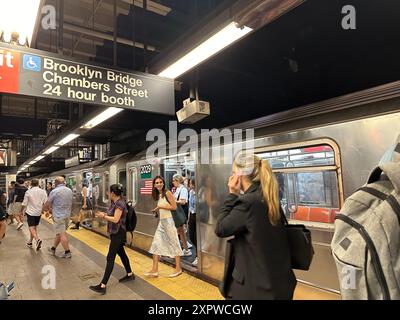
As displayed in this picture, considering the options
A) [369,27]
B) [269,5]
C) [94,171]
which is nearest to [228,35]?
[269,5]

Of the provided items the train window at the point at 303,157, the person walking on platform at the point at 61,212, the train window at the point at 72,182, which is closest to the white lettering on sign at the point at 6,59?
the train window at the point at 303,157

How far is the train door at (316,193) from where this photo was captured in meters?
2.85

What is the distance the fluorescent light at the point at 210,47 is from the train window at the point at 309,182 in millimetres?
1311

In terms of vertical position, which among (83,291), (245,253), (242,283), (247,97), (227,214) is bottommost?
(83,291)

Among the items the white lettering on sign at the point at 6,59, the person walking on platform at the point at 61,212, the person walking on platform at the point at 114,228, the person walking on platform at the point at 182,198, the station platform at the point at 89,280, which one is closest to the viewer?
the white lettering on sign at the point at 6,59

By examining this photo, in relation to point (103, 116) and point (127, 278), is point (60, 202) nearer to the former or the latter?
point (103, 116)

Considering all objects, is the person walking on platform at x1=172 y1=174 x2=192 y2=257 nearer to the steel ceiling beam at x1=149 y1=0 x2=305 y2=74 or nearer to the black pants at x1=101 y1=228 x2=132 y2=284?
the black pants at x1=101 y1=228 x2=132 y2=284

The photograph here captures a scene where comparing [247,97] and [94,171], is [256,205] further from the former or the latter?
[94,171]

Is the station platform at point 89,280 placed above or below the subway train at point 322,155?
below

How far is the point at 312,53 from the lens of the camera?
15.9 ft

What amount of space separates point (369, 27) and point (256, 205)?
3.66 meters

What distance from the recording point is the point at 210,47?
2795mm

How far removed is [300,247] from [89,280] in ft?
12.8

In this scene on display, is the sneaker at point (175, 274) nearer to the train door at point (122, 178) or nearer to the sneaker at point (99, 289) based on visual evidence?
Result: the sneaker at point (99, 289)
